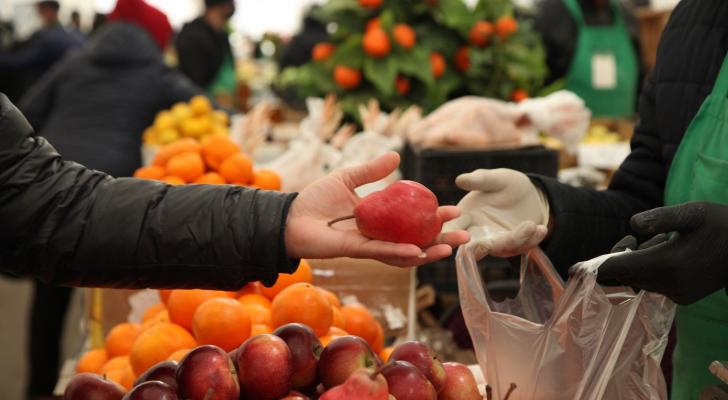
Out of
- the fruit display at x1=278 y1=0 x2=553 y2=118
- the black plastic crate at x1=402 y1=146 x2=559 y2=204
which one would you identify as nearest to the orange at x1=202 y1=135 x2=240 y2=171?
the black plastic crate at x1=402 y1=146 x2=559 y2=204

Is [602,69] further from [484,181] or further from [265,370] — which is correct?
[265,370]

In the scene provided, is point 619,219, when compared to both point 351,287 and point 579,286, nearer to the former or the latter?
point 579,286

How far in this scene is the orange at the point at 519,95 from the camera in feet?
13.8

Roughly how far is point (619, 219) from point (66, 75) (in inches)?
126

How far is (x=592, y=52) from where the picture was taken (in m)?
5.43

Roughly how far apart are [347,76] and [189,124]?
2.92ft

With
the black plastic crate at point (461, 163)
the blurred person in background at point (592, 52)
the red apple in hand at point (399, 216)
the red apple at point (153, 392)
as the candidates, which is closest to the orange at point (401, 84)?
the black plastic crate at point (461, 163)

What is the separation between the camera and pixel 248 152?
10.5 ft

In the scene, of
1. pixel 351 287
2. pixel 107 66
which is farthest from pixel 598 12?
pixel 351 287

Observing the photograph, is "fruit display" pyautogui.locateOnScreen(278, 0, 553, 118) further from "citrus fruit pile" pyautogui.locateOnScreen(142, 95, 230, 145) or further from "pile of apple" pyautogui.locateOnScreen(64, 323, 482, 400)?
"pile of apple" pyautogui.locateOnScreen(64, 323, 482, 400)

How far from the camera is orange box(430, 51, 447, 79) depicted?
162 inches

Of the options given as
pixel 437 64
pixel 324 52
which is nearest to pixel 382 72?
pixel 437 64

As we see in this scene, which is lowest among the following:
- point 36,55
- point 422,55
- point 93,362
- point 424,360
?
point 36,55

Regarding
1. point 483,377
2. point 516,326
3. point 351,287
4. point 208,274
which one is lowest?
point 351,287
